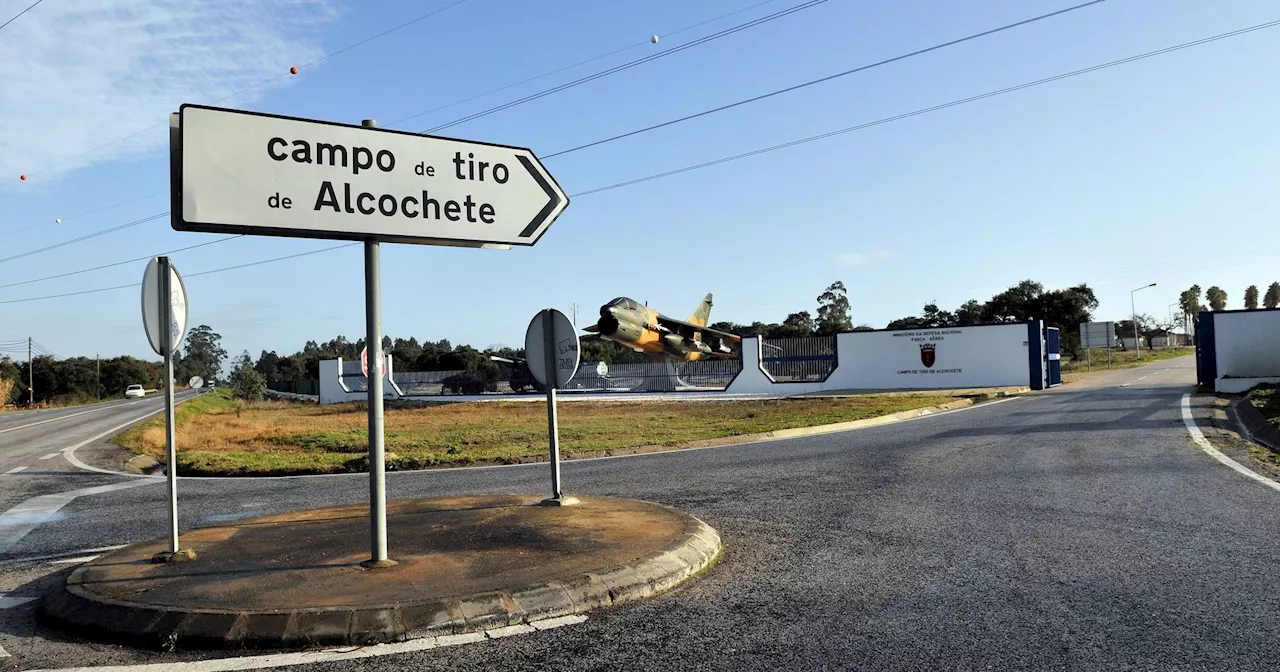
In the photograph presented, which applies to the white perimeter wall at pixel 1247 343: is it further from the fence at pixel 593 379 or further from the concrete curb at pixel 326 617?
the concrete curb at pixel 326 617

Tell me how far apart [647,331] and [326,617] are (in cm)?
3548

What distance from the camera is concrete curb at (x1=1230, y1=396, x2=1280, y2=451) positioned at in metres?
12.9

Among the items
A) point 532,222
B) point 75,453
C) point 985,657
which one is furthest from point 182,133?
point 75,453

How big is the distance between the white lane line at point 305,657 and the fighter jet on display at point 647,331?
3226 centimetres

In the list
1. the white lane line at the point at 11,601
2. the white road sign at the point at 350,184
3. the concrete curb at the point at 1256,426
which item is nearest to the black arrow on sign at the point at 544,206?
the white road sign at the point at 350,184

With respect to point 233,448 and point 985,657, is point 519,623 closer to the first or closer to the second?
point 985,657

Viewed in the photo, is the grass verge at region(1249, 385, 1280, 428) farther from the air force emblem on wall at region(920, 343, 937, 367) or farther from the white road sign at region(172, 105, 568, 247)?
the air force emblem on wall at region(920, 343, 937, 367)

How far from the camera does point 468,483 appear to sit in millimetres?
10758

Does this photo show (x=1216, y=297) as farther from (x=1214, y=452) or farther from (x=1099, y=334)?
(x=1214, y=452)

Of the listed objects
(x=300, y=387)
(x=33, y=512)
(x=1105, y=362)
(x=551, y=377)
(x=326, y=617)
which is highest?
(x=551, y=377)

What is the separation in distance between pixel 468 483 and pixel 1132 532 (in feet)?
25.0

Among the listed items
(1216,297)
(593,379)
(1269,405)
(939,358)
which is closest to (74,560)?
(1269,405)

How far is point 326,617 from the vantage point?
14.1 ft

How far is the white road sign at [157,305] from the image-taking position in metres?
5.90
